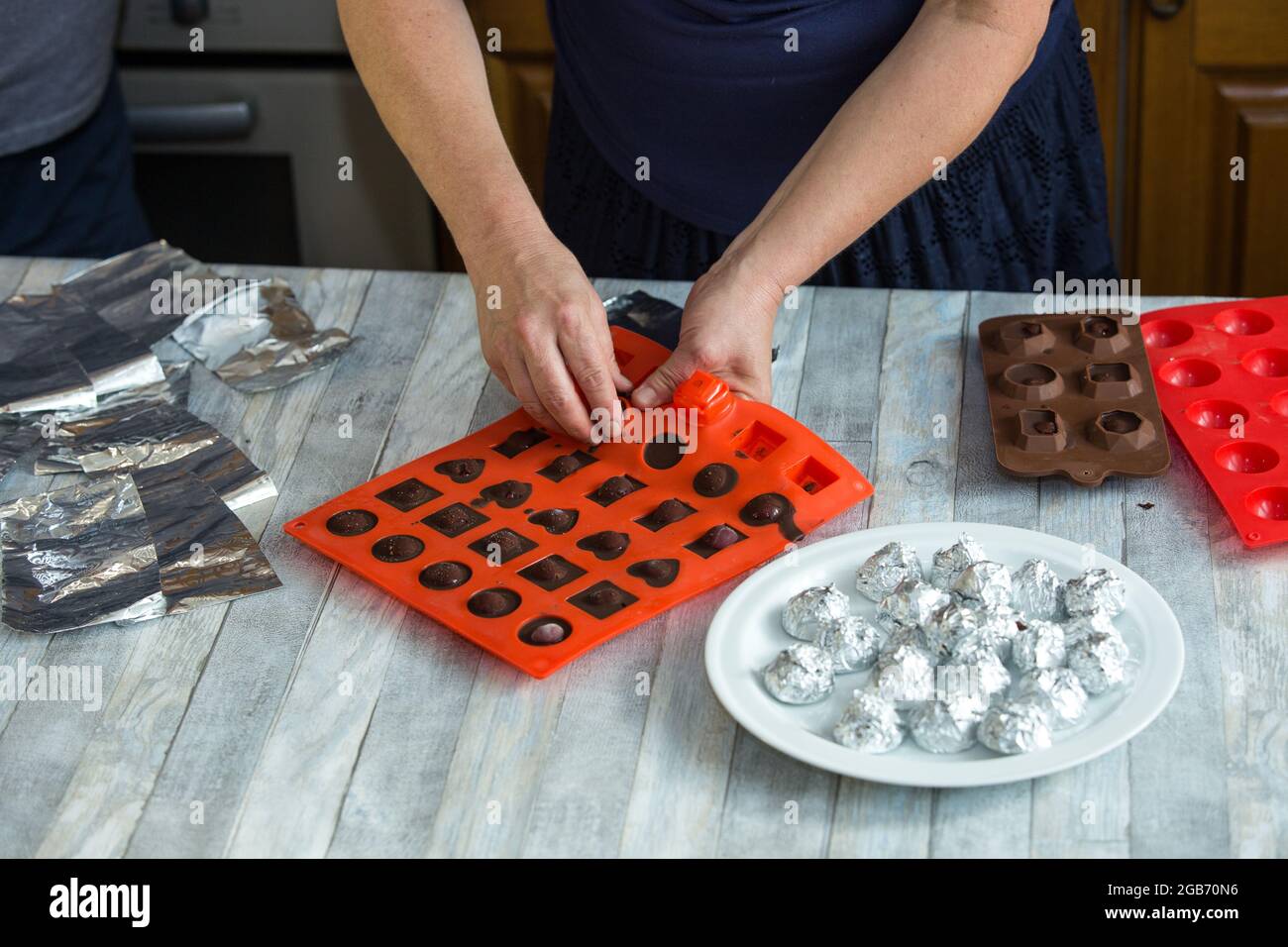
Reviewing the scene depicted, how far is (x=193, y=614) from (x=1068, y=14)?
917 millimetres

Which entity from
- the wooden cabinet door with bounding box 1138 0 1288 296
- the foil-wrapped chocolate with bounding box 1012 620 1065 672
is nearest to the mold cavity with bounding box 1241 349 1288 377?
the foil-wrapped chocolate with bounding box 1012 620 1065 672

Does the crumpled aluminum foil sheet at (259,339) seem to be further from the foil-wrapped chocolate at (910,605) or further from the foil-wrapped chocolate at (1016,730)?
the foil-wrapped chocolate at (1016,730)

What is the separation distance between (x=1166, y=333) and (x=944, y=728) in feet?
1.62

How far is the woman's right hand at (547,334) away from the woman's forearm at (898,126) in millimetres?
124

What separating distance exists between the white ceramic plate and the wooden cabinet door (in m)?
1.09

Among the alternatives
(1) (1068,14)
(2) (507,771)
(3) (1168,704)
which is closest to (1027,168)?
(1) (1068,14)

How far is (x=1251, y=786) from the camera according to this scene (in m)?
0.81

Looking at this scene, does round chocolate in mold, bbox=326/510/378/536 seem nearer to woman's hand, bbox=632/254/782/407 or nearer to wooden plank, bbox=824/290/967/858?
woman's hand, bbox=632/254/782/407

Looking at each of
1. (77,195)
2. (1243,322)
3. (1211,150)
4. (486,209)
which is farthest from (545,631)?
(1211,150)

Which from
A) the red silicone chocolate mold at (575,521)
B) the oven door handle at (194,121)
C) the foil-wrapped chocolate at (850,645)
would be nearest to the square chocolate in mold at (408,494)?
the red silicone chocolate mold at (575,521)

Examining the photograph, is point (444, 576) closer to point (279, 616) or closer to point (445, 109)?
point (279, 616)

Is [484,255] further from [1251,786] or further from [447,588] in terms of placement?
[1251,786]

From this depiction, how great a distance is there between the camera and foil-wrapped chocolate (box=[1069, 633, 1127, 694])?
85cm

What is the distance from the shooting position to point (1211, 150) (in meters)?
1.89
